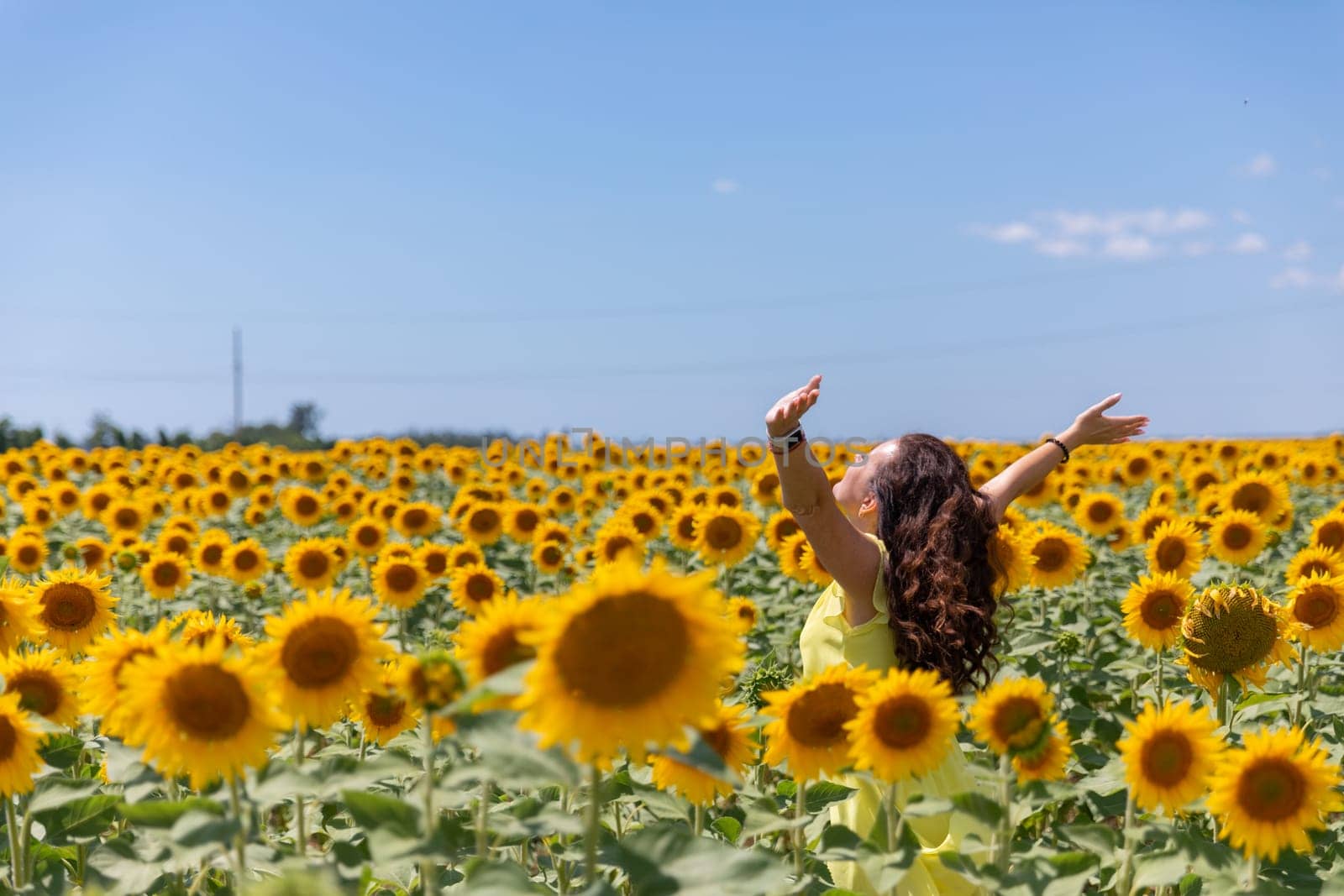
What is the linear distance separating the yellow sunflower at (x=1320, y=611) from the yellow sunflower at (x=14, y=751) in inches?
156

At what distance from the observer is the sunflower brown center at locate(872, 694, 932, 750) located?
2.35m

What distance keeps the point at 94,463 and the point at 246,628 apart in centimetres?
719

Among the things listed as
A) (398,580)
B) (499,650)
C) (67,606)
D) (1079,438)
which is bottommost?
(398,580)

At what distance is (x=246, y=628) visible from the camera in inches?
322

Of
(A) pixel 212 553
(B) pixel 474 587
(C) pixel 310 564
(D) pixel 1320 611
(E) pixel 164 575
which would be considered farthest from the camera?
(A) pixel 212 553

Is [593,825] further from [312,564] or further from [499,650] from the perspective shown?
[312,564]

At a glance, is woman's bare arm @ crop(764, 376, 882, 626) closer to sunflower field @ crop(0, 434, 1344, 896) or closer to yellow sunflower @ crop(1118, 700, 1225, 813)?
sunflower field @ crop(0, 434, 1344, 896)

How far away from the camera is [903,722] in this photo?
2.35m

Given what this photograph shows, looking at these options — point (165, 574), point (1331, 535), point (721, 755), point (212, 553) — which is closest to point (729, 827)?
point (721, 755)

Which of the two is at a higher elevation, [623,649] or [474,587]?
[623,649]

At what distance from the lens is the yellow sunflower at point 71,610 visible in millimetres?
4102

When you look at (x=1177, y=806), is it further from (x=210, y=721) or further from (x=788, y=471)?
(x=210, y=721)

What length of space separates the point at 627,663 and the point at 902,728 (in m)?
0.76

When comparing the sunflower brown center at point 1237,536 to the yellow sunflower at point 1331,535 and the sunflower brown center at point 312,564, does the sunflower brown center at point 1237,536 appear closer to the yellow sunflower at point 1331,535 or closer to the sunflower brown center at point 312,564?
the yellow sunflower at point 1331,535
